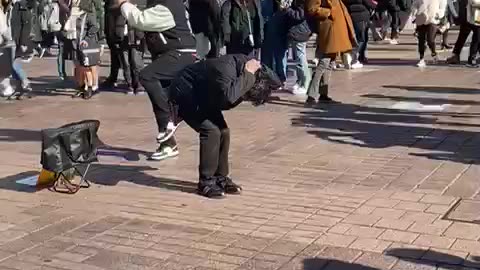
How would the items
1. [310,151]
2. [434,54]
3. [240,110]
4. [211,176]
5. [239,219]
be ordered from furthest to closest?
[434,54]
[240,110]
[310,151]
[211,176]
[239,219]

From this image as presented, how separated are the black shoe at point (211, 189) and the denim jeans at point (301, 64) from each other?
5940mm

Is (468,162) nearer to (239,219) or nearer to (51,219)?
(239,219)

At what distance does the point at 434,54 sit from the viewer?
16.3 metres

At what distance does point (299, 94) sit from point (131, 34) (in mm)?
2659

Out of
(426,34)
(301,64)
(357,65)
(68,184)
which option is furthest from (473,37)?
(68,184)

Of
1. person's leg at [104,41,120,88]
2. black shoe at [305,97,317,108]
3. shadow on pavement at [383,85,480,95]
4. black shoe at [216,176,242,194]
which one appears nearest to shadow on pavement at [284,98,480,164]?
black shoe at [305,97,317,108]

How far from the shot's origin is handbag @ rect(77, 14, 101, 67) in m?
12.3

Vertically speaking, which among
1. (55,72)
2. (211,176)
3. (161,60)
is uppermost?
(161,60)

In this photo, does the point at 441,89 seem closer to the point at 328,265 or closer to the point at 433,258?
the point at 433,258

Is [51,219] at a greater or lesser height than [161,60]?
lesser

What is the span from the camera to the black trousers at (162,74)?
25.8 ft

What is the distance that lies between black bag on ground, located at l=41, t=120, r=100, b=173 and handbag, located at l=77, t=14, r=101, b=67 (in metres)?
5.49

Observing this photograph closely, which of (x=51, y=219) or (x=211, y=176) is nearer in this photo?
(x=51, y=219)

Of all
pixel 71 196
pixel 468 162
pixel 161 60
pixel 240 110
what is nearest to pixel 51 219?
pixel 71 196
